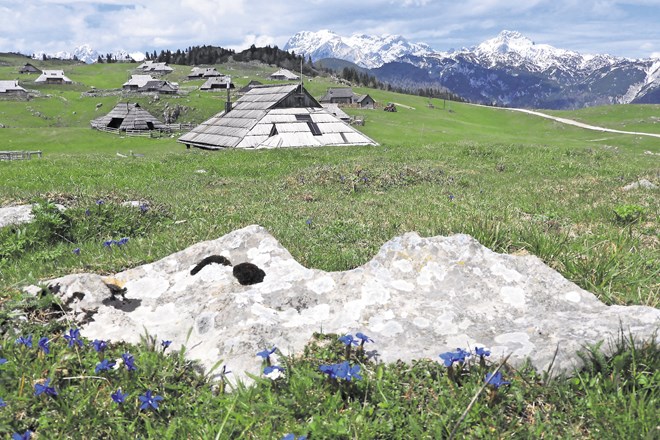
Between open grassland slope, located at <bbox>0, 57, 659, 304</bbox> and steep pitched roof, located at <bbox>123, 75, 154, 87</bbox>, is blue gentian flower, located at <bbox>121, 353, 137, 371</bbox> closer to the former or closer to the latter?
open grassland slope, located at <bbox>0, 57, 659, 304</bbox>

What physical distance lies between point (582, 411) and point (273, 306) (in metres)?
2.76

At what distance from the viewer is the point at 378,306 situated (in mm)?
4406

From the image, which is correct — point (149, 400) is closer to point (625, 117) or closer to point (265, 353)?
point (265, 353)

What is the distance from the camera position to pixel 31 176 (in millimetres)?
17672

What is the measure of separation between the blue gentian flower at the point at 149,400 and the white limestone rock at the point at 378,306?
644mm

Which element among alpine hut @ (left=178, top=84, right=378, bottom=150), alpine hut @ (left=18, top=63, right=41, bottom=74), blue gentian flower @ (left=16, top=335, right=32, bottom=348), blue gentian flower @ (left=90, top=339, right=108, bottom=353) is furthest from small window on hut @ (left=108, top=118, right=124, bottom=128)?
alpine hut @ (left=18, top=63, right=41, bottom=74)

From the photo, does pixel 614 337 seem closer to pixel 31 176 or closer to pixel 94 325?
pixel 94 325

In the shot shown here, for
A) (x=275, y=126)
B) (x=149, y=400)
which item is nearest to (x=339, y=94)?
(x=275, y=126)

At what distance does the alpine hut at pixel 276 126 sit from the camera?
4425cm

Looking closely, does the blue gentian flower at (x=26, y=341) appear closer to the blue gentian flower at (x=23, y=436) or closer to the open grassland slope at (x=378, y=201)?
the blue gentian flower at (x=23, y=436)

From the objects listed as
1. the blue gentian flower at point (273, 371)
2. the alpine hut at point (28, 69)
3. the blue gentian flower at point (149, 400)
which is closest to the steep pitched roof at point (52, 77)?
the alpine hut at point (28, 69)

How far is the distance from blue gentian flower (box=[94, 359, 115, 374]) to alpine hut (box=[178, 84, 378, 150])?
4053 centimetres

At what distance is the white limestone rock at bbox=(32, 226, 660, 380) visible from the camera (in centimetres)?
367

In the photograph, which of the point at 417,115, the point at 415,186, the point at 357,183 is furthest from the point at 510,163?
the point at 417,115
